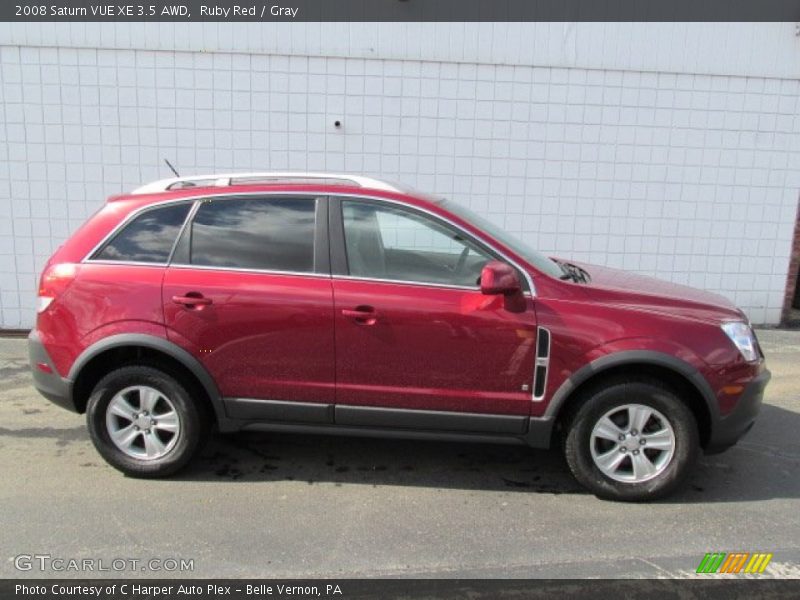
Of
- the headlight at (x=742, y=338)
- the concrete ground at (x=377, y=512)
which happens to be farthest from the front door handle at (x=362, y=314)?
the headlight at (x=742, y=338)

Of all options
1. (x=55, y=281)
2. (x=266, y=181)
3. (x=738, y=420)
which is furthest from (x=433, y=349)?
(x=55, y=281)

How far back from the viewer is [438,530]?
10.7ft

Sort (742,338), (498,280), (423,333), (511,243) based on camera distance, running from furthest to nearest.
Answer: (511,243), (742,338), (423,333), (498,280)

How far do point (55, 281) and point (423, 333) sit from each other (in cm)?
220

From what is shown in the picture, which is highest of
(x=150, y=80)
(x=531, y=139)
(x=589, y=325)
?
(x=150, y=80)

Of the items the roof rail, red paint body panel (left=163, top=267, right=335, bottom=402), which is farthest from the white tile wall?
red paint body panel (left=163, top=267, right=335, bottom=402)

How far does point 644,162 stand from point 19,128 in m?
7.13

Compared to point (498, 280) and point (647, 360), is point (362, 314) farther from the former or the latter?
point (647, 360)

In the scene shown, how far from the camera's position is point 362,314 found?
342 centimetres

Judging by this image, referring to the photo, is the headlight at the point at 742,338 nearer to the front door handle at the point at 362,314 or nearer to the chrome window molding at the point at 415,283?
the chrome window molding at the point at 415,283

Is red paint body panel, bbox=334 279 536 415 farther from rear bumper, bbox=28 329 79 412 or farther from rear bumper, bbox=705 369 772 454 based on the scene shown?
rear bumper, bbox=28 329 79 412

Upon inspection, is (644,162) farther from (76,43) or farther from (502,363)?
(76,43)

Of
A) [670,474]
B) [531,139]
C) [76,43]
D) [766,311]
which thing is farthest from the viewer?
[766,311]

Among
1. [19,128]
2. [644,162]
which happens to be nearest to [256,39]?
[19,128]
